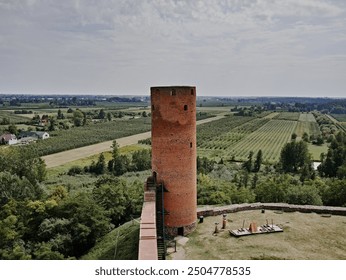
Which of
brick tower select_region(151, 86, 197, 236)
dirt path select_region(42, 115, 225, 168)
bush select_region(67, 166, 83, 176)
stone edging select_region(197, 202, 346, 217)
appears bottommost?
bush select_region(67, 166, 83, 176)

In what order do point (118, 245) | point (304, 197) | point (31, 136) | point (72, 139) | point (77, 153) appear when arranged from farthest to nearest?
point (31, 136) → point (72, 139) → point (77, 153) → point (304, 197) → point (118, 245)

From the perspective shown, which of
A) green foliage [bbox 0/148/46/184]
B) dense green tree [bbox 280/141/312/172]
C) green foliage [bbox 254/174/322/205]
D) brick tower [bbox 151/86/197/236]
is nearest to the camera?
brick tower [bbox 151/86/197/236]

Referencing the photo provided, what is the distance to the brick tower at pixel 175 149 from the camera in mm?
21203

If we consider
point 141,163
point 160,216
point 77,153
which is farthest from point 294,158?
point 160,216

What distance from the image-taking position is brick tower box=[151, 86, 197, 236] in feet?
69.6

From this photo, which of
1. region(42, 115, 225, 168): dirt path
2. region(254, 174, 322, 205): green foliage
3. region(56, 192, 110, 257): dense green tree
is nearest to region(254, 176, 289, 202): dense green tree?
region(254, 174, 322, 205): green foliage

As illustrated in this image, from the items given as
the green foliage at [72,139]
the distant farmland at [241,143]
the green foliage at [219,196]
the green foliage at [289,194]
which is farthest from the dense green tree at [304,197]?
the green foliage at [72,139]

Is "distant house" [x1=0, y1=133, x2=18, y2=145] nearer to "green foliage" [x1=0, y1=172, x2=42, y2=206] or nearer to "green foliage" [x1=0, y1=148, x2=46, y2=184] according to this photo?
"green foliage" [x1=0, y1=148, x2=46, y2=184]

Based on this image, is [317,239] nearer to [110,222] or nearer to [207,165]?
[110,222]

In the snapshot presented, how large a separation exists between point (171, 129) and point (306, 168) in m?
38.2

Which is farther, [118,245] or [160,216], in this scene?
[118,245]

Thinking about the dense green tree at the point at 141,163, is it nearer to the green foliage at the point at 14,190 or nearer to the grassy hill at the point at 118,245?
the green foliage at the point at 14,190

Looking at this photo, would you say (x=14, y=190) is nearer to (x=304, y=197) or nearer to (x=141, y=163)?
(x=304, y=197)

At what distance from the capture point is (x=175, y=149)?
21.4 metres
